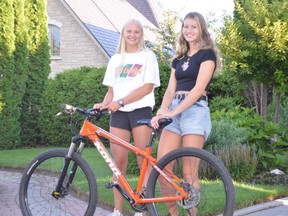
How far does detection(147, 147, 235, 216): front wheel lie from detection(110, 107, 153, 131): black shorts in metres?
0.60

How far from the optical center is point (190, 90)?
165 inches

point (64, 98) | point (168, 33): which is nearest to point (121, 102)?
point (64, 98)

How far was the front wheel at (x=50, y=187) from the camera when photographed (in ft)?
14.8

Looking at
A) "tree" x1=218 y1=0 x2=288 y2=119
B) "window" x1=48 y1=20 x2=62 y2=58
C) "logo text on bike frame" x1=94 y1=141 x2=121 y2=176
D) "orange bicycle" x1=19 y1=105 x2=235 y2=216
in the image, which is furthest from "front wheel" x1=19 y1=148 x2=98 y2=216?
"window" x1=48 y1=20 x2=62 y2=58

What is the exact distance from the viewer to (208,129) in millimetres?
4238

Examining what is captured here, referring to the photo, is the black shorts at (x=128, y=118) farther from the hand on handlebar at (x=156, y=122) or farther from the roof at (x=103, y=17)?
the roof at (x=103, y=17)

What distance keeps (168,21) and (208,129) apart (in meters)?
15.6

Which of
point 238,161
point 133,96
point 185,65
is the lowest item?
point 238,161

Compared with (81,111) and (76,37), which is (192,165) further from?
(76,37)

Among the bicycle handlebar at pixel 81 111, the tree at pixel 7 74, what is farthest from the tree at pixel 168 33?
the bicycle handlebar at pixel 81 111

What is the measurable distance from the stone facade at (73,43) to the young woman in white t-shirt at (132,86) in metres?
14.3

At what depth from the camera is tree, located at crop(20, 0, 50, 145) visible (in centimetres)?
→ 1229

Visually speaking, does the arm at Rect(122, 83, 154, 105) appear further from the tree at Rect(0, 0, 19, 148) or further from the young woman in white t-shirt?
the tree at Rect(0, 0, 19, 148)

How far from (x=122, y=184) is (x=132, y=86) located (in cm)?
91
